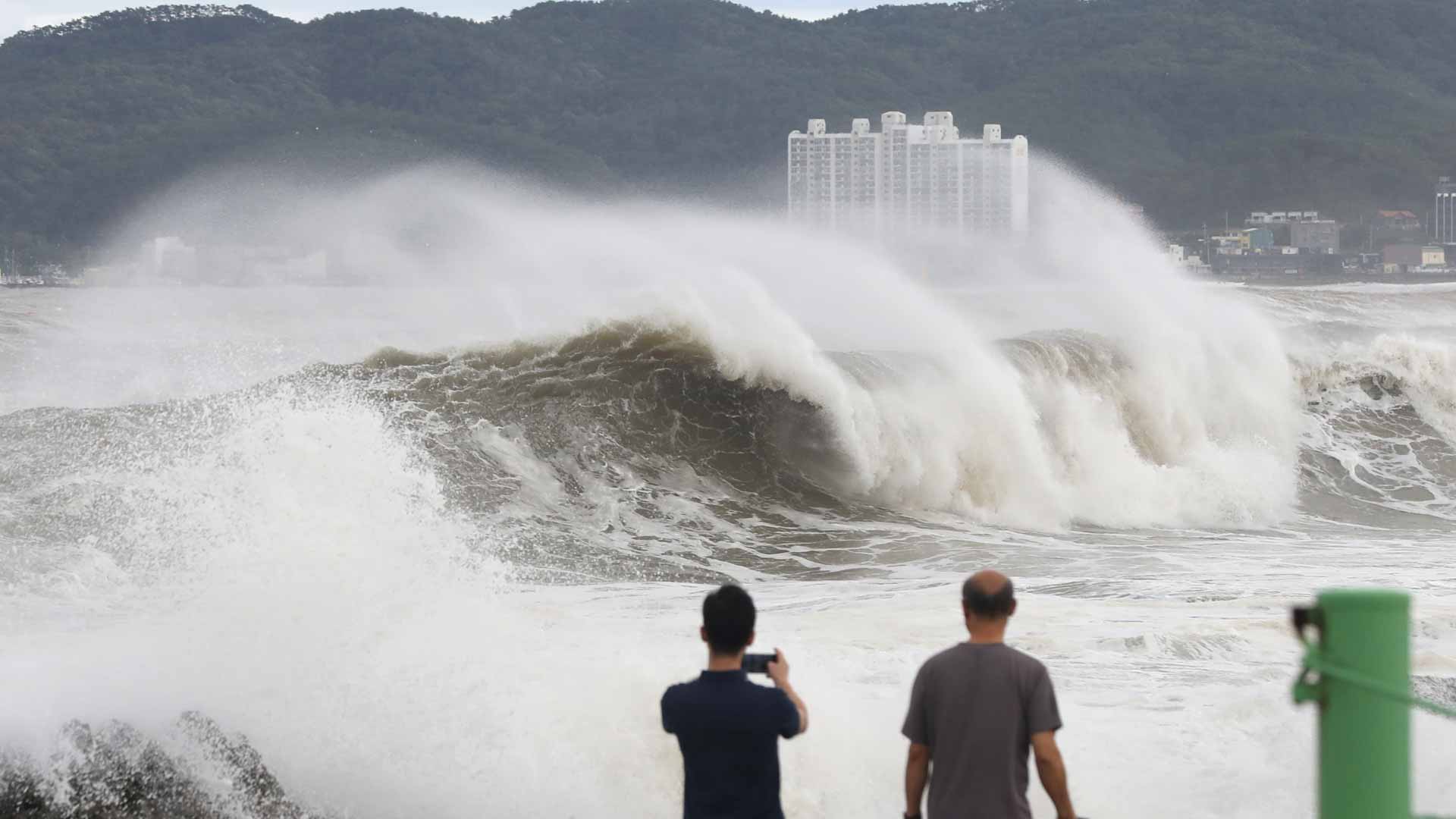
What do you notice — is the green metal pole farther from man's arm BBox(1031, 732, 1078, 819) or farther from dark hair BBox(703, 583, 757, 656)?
dark hair BBox(703, 583, 757, 656)

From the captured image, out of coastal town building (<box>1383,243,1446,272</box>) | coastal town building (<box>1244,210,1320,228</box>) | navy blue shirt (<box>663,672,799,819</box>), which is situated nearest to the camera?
navy blue shirt (<box>663,672,799,819</box>)

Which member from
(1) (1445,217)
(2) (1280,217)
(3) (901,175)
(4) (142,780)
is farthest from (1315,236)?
(4) (142,780)

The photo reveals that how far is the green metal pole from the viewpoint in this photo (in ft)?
7.95

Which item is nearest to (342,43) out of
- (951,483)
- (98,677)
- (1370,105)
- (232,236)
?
(232,236)

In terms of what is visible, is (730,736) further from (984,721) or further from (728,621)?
(984,721)

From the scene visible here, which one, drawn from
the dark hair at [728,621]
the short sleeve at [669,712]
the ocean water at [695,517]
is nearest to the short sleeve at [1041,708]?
the dark hair at [728,621]

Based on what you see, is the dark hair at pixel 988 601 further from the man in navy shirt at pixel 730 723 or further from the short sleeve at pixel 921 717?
the man in navy shirt at pixel 730 723

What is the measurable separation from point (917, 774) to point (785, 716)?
358mm

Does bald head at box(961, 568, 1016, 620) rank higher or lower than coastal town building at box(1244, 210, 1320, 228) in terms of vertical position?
lower

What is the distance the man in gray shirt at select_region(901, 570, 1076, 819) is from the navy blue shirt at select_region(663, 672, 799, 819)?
316 mm

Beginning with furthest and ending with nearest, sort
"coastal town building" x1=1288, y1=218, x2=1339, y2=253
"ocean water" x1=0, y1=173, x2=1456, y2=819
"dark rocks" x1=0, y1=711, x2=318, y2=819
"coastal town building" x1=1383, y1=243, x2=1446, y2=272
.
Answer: "coastal town building" x1=1288, y1=218, x2=1339, y2=253
"coastal town building" x1=1383, y1=243, x2=1446, y2=272
"ocean water" x1=0, y1=173, x2=1456, y2=819
"dark rocks" x1=0, y1=711, x2=318, y2=819

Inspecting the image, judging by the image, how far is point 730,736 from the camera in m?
3.61

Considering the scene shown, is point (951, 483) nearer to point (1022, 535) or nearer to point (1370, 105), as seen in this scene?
point (1022, 535)

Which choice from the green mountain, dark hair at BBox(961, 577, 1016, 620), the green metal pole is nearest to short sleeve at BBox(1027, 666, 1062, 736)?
dark hair at BBox(961, 577, 1016, 620)
